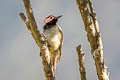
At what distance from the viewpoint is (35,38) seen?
2910 mm

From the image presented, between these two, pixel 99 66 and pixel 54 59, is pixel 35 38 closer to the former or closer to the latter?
pixel 99 66

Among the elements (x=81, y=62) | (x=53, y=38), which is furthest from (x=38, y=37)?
(x=53, y=38)

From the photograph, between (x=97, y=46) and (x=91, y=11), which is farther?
(x=91, y=11)

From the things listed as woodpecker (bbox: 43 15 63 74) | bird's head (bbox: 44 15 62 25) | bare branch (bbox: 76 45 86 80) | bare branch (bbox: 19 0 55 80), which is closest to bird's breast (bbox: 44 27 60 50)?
woodpecker (bbox: 43 15 63 74)

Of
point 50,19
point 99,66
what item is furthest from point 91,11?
point 50,19

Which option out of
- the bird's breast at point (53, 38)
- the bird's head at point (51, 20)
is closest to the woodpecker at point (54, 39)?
the bird's breast at point (53, 38)

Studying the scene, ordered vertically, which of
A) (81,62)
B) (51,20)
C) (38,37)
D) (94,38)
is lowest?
(81,62)

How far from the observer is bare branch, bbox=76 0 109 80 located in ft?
8.76

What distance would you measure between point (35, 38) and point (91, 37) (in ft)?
2.14

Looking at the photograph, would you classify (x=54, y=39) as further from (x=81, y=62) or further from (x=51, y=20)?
(x=81, y=62)

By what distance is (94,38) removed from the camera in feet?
9.00

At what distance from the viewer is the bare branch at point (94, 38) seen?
2.67 m

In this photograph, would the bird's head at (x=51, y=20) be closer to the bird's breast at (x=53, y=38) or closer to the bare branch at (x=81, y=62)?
the bird's breast at (x=53, y=38)

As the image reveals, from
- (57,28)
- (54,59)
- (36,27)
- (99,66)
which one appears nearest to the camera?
(99,66)
